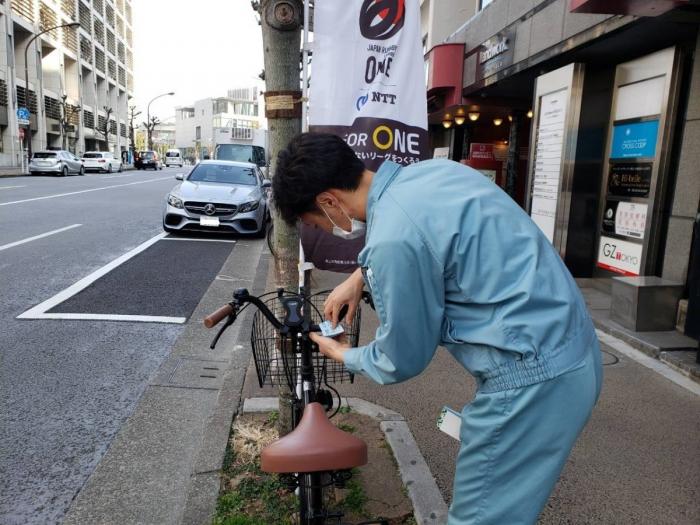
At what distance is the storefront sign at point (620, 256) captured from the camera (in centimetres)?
674

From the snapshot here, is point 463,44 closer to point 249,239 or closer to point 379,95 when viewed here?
point 249,239

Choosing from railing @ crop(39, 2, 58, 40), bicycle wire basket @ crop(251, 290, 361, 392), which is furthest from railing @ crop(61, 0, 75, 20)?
bicycle wire basket @ crop(251, 290, 361, 392)

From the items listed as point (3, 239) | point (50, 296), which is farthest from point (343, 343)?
point (3, 239)

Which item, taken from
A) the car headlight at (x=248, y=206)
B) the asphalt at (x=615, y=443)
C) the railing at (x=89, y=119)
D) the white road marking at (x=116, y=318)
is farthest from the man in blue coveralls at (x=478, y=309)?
the railing at (x=89, y=119)

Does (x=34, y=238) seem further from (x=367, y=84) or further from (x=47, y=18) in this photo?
(x=47, y=18)

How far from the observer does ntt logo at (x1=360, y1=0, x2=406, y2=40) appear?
11.2 ft

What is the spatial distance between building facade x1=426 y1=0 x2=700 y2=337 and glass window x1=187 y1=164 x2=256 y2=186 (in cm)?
527

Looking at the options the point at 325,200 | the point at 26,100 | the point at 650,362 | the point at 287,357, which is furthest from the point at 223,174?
the point at 26,100

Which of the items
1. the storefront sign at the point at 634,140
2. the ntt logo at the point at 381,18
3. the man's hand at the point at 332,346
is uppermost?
the ntt logo at the point at 381,18

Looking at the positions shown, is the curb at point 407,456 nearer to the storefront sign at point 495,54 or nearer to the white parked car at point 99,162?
the storefront sign at point 495,54

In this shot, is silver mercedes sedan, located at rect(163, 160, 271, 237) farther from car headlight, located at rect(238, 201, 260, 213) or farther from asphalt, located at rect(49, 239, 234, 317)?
asphalt, located at rect(49, 239, 234, 317)

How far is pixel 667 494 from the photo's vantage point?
2.91 m

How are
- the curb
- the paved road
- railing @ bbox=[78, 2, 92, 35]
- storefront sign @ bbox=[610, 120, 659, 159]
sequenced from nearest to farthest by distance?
the curb, the paved road, storefront sign @ bbox=[610, 120, 659, 159], railing @ bbox=[78, 2, 92, 35]

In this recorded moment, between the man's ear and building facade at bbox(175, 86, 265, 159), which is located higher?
building facade at bbox(175, 86, 265, 159)
